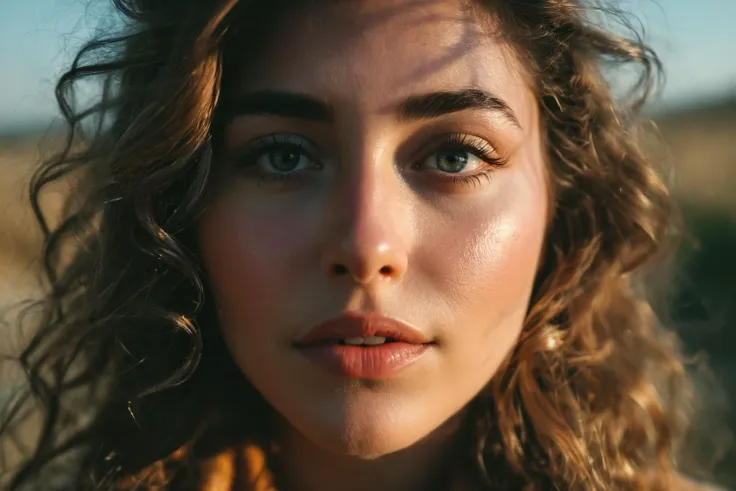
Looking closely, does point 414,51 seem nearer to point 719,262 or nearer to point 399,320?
point 399,320

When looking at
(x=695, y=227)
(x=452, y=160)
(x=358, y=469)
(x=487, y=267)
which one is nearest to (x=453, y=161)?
(x=452, y=160)

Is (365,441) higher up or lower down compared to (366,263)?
lower down

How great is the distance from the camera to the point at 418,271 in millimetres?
1586

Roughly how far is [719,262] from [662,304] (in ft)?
12.2

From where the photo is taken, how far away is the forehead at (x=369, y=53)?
1.59 meters

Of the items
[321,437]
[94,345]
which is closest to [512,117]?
[321,437]

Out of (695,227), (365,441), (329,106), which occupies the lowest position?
(695,227)

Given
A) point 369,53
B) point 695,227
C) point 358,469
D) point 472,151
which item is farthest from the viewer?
point 695,227

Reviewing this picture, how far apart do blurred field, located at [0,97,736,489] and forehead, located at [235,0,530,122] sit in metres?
0.74

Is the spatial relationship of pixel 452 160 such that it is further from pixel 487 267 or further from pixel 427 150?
pixel 487 267

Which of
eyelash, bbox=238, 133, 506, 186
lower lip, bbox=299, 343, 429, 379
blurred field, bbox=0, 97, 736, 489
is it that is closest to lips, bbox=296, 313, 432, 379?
lower lip, bbox=299, 343, 429, 379

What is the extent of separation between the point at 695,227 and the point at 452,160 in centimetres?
463

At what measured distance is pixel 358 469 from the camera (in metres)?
1.89

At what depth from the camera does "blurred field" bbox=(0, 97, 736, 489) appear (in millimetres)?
2393
